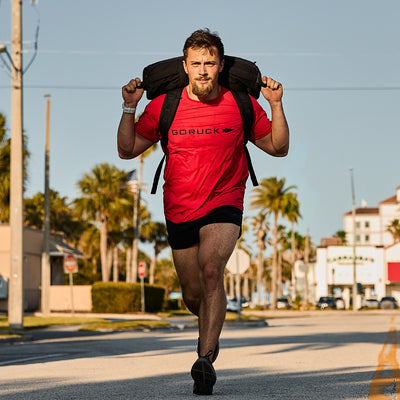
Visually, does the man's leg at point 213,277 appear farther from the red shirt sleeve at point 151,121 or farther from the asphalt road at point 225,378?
the red shirt sleeve at point 151,121

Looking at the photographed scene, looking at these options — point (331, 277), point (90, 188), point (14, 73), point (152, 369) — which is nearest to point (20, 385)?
point (152, 369)

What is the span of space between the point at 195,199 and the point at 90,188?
175 feet

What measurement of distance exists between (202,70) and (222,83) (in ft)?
1.04

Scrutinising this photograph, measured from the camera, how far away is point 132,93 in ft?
20.3

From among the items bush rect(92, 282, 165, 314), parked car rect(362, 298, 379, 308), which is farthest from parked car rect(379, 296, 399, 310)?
bush rect(92, 282, 165, 314)

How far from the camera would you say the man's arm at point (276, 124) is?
6.09 meters

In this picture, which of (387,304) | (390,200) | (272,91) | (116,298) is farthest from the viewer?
(390,200)

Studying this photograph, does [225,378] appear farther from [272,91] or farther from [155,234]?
[155,234]

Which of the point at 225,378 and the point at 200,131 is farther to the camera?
the point at 225,378

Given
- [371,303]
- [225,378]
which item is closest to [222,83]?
[225,378]

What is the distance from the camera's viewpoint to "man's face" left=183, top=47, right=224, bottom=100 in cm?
600

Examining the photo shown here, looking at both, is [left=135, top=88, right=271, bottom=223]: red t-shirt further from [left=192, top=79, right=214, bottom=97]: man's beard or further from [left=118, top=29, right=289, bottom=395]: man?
[left=192, top=79, right=214, bottom=97]: man's beard

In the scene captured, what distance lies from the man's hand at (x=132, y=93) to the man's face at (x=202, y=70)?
409mm

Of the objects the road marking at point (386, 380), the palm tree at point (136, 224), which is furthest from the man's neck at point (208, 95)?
the palm tree at point (136, 224)
